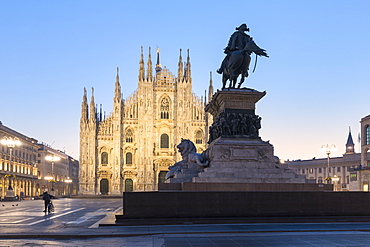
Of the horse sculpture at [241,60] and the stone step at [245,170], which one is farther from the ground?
the horse sculpture at [241,60]

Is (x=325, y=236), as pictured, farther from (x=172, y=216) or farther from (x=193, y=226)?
(x=172, y=216)

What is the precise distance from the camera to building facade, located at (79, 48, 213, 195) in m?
71.4

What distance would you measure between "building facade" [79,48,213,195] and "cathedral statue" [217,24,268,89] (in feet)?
176

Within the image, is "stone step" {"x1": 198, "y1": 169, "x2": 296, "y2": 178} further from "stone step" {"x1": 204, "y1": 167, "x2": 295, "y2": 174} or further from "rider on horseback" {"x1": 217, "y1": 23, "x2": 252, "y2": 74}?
"rider on horseback" {"x1": 217, "y1": 23, "x2": 252, "y2": 74}

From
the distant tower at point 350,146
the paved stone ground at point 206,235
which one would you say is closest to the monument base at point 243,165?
the paved stone ground at point 206,235

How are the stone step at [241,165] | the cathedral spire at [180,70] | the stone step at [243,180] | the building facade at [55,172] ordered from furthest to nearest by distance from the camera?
the building facade at [55,172] → the cathedral spire at [180,70] → the stone step at [241,165] → the stone step at [243,180]

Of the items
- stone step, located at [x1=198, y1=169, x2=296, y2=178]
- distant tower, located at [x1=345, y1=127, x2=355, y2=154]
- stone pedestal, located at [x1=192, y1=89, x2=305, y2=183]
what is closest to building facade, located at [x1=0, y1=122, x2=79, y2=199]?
stone pedestal, located at [x1=192, y1=89, x2=305, y2=183]

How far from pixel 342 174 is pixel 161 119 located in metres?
52.6

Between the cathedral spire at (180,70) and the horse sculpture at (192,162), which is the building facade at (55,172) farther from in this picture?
the horse sculpture at (192,162)

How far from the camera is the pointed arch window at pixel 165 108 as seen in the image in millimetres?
74000

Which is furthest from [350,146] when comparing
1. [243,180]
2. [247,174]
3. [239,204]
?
[239,204]

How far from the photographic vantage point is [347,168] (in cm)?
10506

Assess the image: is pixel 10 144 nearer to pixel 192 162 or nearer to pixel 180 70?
→ pixel 192 162

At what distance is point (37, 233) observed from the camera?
13.5 m
